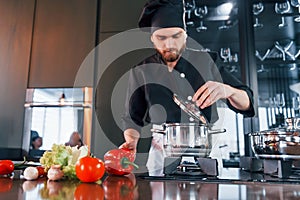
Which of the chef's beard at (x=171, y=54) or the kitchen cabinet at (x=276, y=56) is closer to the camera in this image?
the chef's beard at (x=171, y=54)

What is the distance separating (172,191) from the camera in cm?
52

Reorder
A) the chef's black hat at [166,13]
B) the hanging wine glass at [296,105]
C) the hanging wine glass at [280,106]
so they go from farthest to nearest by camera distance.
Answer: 1. the hanging wine glass at [280,106]
2. the hanging wine glass at [296,105]
3. the chef's black hat at [166,13]

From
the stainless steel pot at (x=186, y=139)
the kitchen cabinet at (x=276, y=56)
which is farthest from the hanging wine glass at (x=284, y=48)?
the stainless steel pot at (x=186, y=139)

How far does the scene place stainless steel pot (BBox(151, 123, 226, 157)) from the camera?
2.56 ft

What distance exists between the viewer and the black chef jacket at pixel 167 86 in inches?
52.3

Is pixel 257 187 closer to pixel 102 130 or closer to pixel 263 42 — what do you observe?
pixel 102 130

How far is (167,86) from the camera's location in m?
1.38

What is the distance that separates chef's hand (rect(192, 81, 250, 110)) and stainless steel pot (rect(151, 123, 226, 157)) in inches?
7.9

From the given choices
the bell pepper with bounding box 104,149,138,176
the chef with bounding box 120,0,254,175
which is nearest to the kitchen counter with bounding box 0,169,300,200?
the bell pepper with bounding box 104,149,138,176

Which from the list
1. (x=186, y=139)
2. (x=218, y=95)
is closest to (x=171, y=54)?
(x=218, y=95)

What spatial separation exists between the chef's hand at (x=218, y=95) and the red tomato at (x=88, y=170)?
50cm

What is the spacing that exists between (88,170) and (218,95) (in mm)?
627

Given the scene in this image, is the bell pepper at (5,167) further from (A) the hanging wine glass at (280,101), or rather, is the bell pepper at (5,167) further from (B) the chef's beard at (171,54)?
(A) the hanging wine glass at (280,101)

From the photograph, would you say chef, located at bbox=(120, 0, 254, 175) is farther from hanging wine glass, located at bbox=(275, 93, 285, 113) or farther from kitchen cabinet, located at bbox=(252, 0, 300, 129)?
hanging wine glass, located at bbox=(275, 93, 285, 113)
